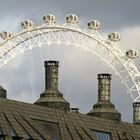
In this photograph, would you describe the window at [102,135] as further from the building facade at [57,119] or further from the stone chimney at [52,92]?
the stone chimney at [52,92]

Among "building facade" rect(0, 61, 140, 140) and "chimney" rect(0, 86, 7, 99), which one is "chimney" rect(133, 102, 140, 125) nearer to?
"building facade" rect(0, 61, 140, 140)

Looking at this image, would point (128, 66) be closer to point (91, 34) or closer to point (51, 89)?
point (91, 34)

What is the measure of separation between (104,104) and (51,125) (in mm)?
24065

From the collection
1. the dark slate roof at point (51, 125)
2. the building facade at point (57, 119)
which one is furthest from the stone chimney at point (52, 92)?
the dark slate roof at point (51, 125)

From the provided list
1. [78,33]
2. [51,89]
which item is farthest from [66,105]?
[78,33]

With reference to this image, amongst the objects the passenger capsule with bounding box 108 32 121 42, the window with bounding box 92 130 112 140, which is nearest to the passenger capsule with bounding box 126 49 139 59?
the passenger capsule with bounding box 108 32 121 42

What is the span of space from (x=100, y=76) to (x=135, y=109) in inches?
791

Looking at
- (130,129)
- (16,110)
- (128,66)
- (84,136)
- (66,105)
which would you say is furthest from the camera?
(128,66)

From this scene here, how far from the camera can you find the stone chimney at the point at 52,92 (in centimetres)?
12100

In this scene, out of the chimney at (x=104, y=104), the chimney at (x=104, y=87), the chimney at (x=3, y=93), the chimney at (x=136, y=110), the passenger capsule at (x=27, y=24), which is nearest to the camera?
the chimney at (x=3, y=93)

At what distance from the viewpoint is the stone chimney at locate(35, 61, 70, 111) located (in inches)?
4764

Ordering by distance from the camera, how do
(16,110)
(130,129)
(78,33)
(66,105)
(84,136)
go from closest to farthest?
1. (16,110)
2. (84,136)
3. (66,105)
4. (130,129)
5. (78,33)

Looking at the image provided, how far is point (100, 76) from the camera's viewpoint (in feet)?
450

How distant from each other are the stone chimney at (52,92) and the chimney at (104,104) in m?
9.91
